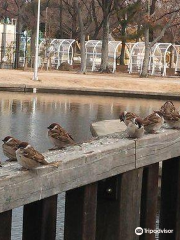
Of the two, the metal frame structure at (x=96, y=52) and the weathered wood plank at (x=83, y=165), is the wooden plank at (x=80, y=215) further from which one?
the metal frame structure at (x=96, y=52)

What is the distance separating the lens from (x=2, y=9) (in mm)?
97875

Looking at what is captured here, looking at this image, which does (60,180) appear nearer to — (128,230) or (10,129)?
(128,230)

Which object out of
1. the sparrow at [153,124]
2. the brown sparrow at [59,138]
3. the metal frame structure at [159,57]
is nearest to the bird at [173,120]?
the sparrow at [153,124]

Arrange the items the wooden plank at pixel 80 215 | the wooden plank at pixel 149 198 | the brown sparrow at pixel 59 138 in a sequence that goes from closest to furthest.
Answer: the wooden plank at pixel 80 215, the wooden plank at pixel 149 198, the brown sparrow at pixel 59 138

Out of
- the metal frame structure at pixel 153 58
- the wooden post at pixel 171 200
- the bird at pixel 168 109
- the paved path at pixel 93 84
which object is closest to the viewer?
the wooden post at pixel 171 200

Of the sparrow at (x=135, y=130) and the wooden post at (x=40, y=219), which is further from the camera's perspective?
the sparrow at (x=135, y=130)

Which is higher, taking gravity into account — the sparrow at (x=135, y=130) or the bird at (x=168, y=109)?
the sparrow at (x=135, y=130)

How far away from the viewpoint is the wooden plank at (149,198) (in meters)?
7.12

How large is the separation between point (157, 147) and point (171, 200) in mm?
663

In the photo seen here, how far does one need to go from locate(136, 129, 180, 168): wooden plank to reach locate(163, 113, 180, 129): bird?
1.83ft

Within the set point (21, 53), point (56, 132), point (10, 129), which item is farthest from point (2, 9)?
point (56, 132)

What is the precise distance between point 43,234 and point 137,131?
1789 mm

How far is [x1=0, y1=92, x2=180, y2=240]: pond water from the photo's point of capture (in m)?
25.7

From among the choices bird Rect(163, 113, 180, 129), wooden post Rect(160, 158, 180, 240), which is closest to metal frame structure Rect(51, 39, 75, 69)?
bird Rect(163, 113, 180, 129)
